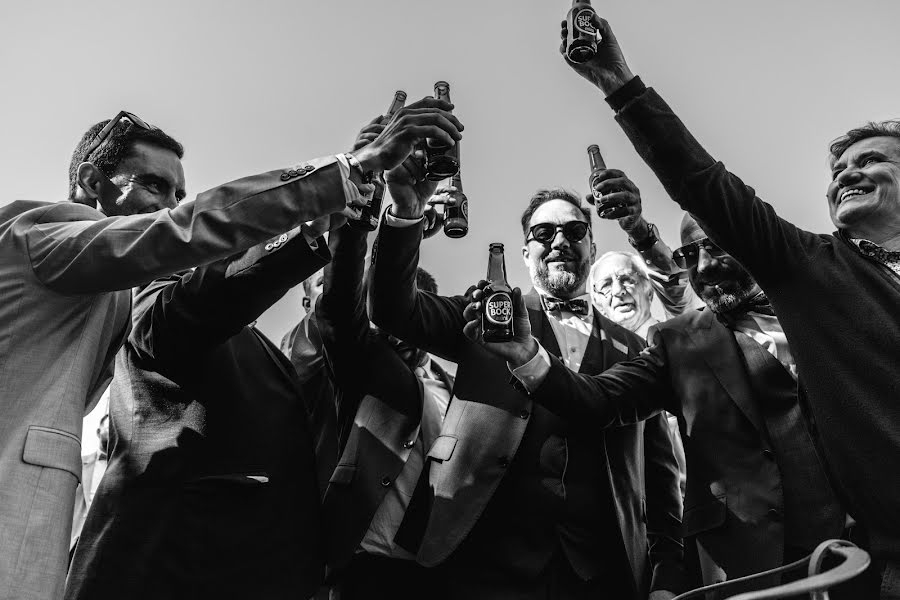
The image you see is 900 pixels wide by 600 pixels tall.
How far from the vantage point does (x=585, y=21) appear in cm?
369

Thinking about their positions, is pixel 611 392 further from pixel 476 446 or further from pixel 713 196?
pixel 713 196

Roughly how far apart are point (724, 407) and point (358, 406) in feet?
5.84

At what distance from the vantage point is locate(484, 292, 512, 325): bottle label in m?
4.02

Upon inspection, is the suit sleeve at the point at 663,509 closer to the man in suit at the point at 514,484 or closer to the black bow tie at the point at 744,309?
the man in suit at the point at 514,484

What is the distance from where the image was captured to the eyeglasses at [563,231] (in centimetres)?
537

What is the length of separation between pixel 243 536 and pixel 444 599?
3.56ft

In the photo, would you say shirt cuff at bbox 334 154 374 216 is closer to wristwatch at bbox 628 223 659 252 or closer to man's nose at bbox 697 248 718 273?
man's nose at bbox 697 248 718 273

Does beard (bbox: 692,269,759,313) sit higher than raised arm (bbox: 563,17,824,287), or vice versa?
raised arm (bbox: 563,17,824,287)

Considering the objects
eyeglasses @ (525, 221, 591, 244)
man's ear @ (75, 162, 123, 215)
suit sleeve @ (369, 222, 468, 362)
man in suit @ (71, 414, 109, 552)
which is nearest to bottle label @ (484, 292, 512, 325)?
suit sleeve @ (369, 222, 468, 362)

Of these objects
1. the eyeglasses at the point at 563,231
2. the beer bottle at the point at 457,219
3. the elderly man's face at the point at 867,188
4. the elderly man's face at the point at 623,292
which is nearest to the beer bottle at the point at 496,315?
the beer bottle at the point at 457,219

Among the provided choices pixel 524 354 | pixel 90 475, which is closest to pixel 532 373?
pixel 524 354

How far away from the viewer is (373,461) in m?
4.32

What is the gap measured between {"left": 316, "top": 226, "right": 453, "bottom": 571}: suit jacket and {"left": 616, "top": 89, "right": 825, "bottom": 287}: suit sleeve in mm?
1406

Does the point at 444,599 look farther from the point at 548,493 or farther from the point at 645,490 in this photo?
the point at 645,490
